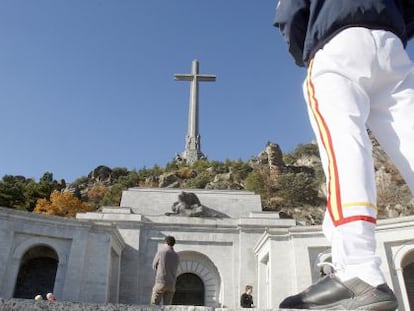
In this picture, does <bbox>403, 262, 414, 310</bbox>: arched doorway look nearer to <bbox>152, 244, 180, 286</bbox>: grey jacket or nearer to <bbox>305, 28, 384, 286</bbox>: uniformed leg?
<bbox>152, 244, 180, 286</bbox>: grey jacket

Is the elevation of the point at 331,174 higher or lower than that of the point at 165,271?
lower

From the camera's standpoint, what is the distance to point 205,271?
21.5m

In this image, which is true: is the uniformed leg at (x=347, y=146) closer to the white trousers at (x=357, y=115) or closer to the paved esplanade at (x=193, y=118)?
the white trousers at (x=357, y=115)

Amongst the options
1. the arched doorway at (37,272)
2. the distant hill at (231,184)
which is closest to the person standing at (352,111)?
the arched doorway at (37,272)

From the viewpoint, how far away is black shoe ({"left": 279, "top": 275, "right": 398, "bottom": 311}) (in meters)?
2.01

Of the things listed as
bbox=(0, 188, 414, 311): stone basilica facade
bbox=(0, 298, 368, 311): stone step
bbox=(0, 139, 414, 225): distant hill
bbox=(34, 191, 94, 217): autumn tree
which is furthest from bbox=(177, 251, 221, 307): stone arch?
bbox=(34, 191, 94, 217): autumn tree

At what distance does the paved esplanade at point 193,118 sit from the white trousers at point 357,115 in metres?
48.4

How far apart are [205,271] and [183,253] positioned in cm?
141

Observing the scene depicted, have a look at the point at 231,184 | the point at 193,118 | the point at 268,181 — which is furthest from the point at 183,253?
the point at 193,118

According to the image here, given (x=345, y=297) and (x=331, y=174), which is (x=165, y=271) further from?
(x=345, y=297)

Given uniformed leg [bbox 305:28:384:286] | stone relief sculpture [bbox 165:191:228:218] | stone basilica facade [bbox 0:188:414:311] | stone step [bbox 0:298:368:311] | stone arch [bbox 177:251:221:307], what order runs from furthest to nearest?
stone relief sculpture [bbox 165:191:228:218]
stone arch [bbox 177:251:221:307]
stone basilica facade [bbox 0:188:414:311]
uniformed leg [bbox 305:28:384:286]
stone step [bbox 0:298:368:311]

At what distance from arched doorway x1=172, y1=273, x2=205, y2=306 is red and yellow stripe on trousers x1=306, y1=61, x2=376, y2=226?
65.1ft

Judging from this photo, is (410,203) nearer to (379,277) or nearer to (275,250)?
(275,250)

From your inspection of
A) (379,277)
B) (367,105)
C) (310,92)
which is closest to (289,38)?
(310,92)
